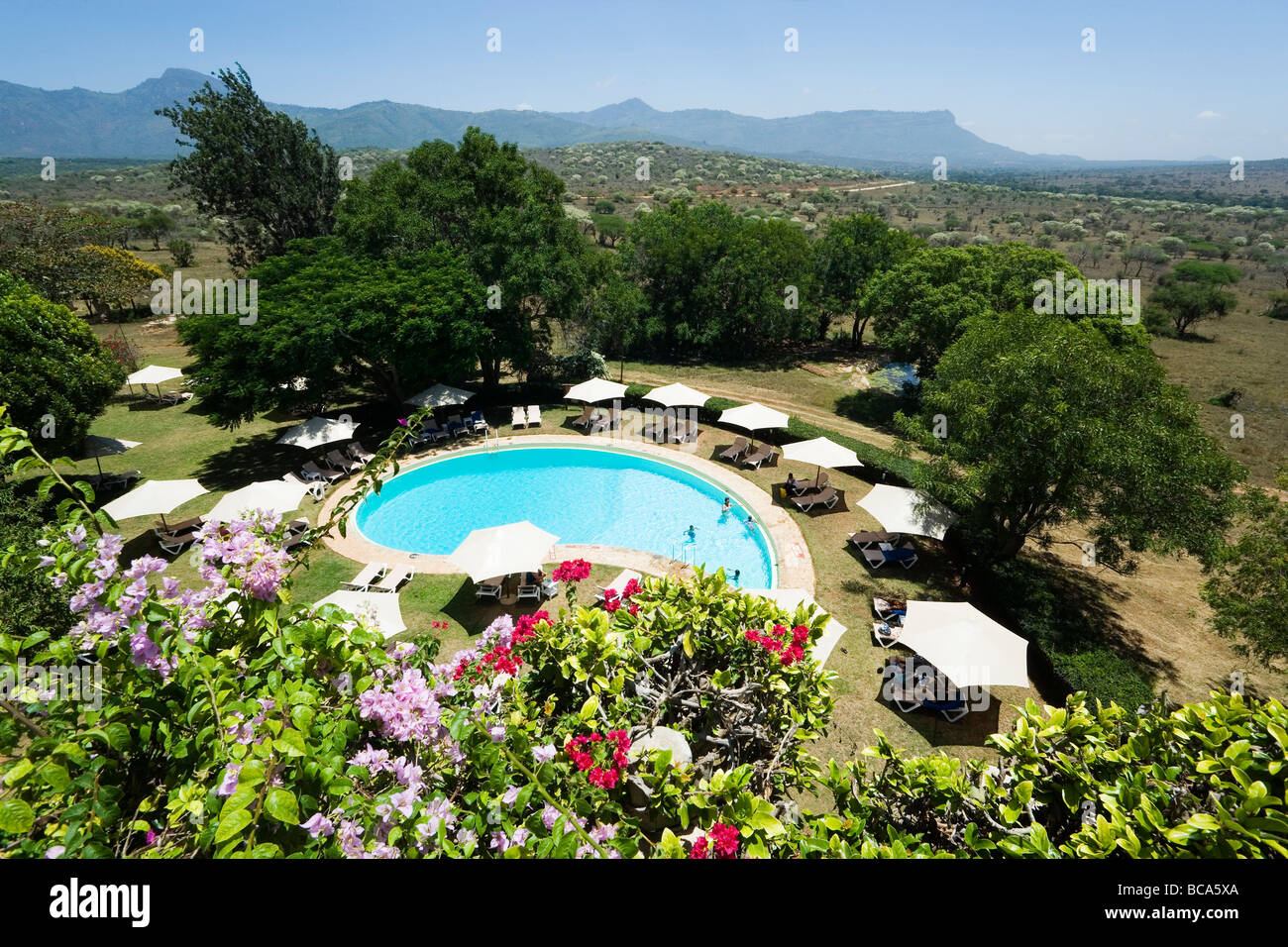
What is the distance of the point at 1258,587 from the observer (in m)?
12.6

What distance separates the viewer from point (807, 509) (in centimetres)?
2072

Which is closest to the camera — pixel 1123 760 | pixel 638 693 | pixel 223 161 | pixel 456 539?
pixel 1123 760

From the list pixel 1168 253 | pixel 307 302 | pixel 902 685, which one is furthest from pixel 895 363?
pixel 1168 253

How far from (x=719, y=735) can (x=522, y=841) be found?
19.8 feet

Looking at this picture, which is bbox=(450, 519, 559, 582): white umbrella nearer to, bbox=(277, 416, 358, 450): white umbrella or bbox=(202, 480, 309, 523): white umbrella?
bbox=(202, 480, 309, 523): white umbrella

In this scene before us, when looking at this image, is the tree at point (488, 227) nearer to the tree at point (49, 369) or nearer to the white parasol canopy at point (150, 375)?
the white parasol canopy at point (150, 375)

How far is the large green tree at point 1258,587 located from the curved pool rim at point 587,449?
1013cm

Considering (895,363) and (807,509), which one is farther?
(895,363)

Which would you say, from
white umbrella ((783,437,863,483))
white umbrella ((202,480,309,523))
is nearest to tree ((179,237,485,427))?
white umbrella ((202,480,309,523))

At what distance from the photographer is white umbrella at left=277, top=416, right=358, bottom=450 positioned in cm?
2166

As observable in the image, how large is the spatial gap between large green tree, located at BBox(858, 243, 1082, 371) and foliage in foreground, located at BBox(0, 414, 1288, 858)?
26868 millimetres

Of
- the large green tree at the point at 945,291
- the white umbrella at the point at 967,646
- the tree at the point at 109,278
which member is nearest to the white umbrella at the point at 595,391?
the large green tree at the point at 945,291

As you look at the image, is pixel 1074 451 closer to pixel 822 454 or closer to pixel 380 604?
pixel 822 454
